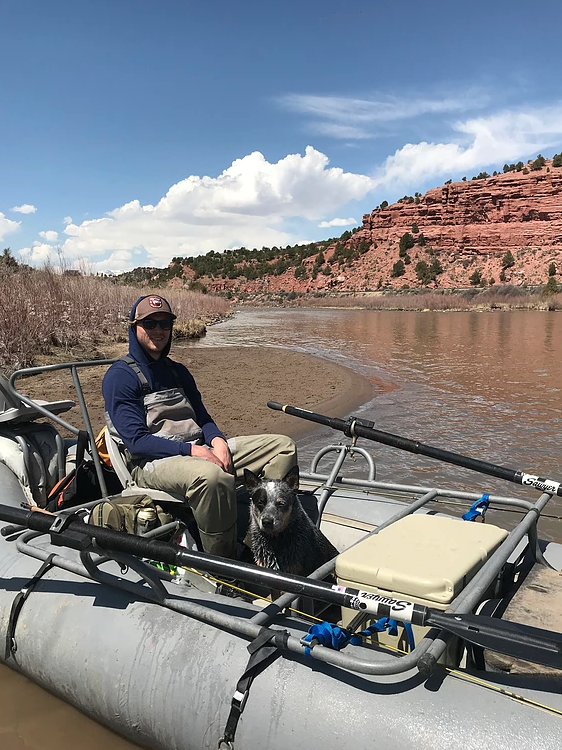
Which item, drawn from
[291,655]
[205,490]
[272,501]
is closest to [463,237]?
[272,501]

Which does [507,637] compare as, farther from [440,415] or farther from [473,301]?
[473,301]

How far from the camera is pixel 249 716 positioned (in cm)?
216

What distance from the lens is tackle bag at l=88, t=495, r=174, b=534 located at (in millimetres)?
3197

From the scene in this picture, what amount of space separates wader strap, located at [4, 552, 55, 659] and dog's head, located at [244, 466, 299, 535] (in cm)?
117

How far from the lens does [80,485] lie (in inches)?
167

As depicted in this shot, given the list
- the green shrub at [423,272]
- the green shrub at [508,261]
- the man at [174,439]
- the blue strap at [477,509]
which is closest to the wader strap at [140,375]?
the man at [174,439]

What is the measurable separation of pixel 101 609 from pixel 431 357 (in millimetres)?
16123

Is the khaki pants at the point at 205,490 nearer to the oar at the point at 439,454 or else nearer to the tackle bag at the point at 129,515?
the tackle bag at the point at 129,515

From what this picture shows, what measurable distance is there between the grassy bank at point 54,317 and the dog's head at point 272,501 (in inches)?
364

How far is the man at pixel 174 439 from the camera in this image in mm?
3256

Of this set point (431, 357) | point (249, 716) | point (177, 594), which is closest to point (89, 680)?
point (177, 594)

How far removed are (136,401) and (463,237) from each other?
3324 inches

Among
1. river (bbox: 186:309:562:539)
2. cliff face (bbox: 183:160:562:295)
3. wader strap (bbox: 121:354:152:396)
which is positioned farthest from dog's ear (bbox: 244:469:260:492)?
cliff face (bbox: 183:160:562:295)

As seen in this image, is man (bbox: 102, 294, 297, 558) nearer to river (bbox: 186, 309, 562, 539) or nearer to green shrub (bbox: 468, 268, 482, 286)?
river (bbox: 186, 309, 562, 539)
